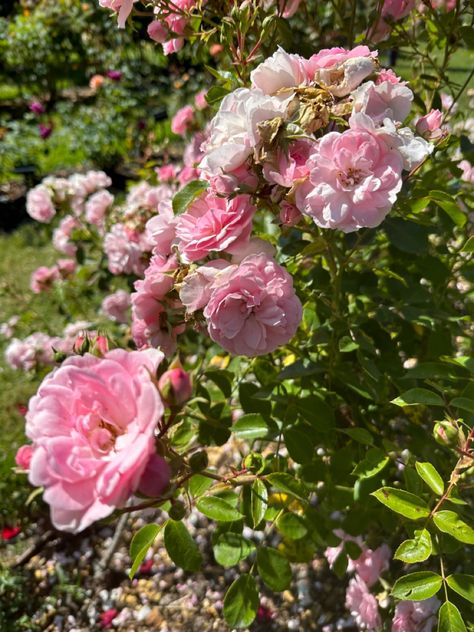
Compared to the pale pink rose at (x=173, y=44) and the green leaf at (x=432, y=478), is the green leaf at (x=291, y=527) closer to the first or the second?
the green leaf at (x=432, y=478)

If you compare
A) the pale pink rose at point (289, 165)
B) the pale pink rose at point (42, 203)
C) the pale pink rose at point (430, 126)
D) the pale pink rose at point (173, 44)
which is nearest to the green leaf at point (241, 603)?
the pale pink rose at point (289, 165)

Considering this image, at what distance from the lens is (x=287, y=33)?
104 centimetres

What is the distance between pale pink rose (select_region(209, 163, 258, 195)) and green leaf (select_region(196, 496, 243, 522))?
1.63 feet

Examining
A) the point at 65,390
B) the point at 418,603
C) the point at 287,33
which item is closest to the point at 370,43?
the point at 287,33

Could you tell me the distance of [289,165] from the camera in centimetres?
76

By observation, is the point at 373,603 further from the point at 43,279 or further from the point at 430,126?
the point at 43,279

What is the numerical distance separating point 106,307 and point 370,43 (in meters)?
0.98

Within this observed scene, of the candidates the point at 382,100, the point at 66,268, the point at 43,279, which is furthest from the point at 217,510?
the point at 43,279

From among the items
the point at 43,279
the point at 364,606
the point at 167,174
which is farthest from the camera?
the point at 43,279

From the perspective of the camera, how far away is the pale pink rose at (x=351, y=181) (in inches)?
29.2

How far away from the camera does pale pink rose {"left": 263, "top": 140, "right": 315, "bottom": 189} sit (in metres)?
0.76

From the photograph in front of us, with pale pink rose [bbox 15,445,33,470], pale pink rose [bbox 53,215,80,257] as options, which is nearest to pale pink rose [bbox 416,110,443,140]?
pale pink rose [bbox 15,445,33,470]

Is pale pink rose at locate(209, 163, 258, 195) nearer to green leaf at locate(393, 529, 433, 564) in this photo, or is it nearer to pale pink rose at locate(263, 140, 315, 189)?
pale pink rose at locate(263, 140, 315, 189)

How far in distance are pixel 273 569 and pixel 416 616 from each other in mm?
283
